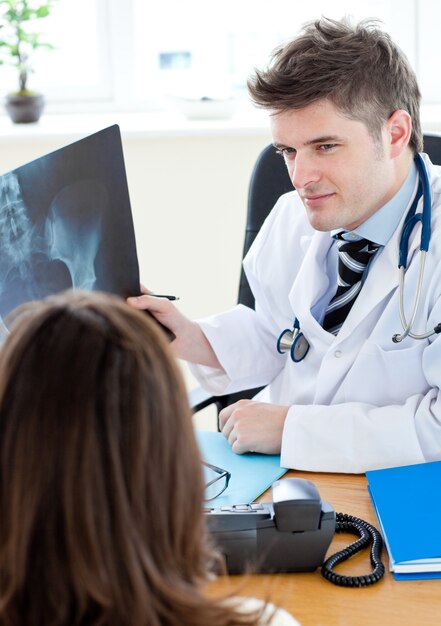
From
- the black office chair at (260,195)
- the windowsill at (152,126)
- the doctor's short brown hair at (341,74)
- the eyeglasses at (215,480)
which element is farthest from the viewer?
the windowsill at (152,126)

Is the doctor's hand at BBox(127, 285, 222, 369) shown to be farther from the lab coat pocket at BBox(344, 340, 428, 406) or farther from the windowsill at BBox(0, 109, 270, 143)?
the windowsill at BBox(0, 109, 270, 143)

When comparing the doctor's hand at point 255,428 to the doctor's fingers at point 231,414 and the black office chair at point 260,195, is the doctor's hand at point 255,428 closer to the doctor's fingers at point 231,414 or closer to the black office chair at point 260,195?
the doctor's fingers at point 231,414

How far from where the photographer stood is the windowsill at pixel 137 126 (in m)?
2.59

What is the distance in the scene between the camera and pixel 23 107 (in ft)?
8.89

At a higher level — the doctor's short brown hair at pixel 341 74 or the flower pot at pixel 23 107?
the doctor's short brown hair at pixel 341 74

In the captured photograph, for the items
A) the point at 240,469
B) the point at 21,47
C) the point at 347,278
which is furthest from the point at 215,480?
the point at 21,47

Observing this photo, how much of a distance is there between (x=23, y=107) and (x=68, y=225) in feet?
5.16

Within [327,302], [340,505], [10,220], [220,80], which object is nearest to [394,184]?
[327,302]

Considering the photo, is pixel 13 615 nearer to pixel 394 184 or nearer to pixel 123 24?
pixel 394 184

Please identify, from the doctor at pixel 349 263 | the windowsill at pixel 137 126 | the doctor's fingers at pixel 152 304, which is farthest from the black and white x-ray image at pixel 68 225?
the windowsill at pixel 137 126

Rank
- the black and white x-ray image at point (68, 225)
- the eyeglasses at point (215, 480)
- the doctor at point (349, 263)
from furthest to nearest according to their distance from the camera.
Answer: the doctor at point (349, 263) → the eyeglasses at point (215, 480) → the black and white x-ray image at point (68, 225)

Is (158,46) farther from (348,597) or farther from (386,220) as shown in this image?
(348,597)

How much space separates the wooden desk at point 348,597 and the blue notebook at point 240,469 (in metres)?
0.17

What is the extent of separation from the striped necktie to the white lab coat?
0.07ft
